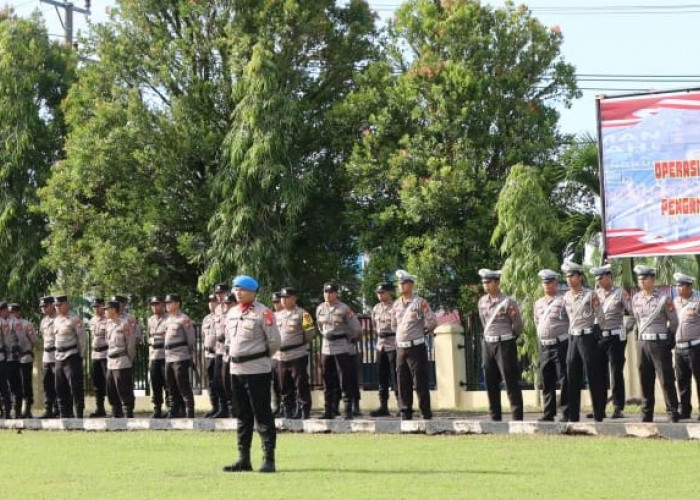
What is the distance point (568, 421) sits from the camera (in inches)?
674

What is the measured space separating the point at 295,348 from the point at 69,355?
4137 millimetres

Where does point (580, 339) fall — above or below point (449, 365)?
above

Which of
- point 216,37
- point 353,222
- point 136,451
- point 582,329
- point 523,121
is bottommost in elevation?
point 136,451

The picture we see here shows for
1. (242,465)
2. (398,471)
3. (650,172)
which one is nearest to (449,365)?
(650,172)

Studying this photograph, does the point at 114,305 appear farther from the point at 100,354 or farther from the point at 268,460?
the point at 268,460

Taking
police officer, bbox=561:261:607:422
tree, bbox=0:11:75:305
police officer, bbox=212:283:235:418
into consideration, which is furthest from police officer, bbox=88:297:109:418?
police officer, bbox=561:261:607:422

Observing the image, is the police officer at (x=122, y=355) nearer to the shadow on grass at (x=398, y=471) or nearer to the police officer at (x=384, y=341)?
the police officer at (x=384, y=341)

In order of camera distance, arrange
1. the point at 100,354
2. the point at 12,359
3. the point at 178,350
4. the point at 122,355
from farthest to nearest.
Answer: the point at 12,359 < the point at 100,354 < the point at 122,355 < the point at 178,350

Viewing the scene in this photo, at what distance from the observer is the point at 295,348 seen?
20.2 metres

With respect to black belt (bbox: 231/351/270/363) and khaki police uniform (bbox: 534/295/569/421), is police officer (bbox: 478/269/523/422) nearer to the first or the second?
khaki police uniform (bbox: 534/295/569/421)

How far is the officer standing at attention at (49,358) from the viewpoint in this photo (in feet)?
75.4

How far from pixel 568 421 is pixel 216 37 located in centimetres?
1355

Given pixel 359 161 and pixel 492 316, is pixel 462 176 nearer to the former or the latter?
pixel 359 161

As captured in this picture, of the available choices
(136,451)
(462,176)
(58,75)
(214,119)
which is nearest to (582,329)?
(136,451)
